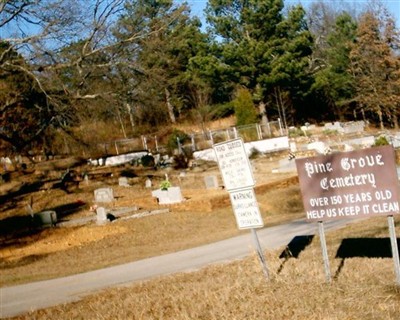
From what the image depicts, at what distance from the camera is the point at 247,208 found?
8.02 metres

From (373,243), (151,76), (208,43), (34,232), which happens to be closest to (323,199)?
(373,243)

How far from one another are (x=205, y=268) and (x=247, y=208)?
7.99 feet

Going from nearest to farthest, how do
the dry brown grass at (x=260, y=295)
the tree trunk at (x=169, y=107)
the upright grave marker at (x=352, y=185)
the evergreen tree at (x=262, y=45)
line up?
the dry brown grass at (x=260, y=295), the upright grave marker at (x=352, y=185), the evergreen tree at (x=262, y=45), the tree trunk at (x=169, y=107)

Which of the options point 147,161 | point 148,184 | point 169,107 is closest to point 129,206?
point 148,184

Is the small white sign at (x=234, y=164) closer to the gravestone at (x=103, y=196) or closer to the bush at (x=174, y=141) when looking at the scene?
the gravestone at (x=103, y=196)

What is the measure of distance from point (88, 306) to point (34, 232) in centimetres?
1273

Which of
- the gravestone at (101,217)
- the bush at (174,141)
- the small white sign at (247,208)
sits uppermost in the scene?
the bush at (174,141)

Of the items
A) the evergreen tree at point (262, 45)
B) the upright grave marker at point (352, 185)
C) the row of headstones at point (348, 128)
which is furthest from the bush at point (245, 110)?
the upright grave marker at point (352, 185)

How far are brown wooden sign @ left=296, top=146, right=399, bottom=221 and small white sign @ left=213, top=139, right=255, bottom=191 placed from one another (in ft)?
2.56

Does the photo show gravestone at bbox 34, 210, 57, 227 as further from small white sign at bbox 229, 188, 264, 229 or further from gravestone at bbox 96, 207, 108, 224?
small white sign at bbox 229, 188, 264, 229

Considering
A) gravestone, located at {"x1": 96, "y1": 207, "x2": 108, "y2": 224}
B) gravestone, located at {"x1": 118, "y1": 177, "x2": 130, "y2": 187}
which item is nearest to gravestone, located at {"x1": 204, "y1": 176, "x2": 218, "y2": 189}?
gravestone, located at {"x1": 118, "y1": 177, "x2": 130, "y2": 187}

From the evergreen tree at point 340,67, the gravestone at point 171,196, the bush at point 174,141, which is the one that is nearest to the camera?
the gravestone at point 171,196

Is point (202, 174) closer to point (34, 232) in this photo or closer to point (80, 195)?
point (80, 195)

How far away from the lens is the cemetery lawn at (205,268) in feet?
20.3
